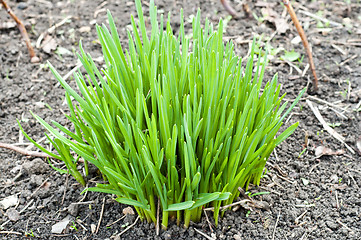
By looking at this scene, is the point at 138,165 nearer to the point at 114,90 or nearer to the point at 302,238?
the point at 114,90

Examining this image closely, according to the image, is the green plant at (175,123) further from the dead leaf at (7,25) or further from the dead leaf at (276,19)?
the dead leaf at (7,25)

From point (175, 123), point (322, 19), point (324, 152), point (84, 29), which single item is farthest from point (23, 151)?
point (322, 19)

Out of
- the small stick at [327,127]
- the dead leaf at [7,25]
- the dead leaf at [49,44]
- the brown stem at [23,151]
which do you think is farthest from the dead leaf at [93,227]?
the dead leaf at [7,25]

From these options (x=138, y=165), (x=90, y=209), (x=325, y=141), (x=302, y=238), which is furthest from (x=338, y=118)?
(x=90, y=209)

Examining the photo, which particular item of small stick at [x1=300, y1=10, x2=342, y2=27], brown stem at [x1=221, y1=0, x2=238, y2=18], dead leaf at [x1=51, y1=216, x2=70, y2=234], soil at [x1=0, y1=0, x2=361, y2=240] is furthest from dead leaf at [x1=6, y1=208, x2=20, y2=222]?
small stick at [x1=300, y1=10, x2=342, y2=27]

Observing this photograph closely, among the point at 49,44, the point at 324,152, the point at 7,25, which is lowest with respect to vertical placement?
the point at 324,152

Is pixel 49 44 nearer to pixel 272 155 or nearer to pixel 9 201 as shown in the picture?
pixel 9 201

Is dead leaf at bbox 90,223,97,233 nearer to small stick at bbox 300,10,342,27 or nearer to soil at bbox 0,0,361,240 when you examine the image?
soil at bbox 0,0,361,240
